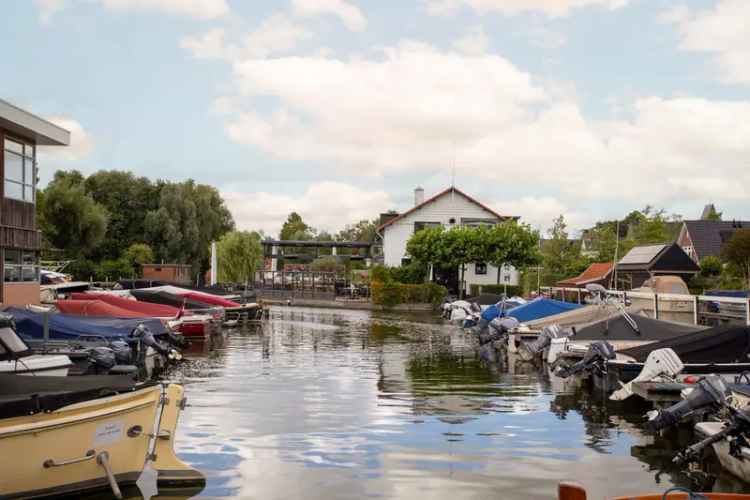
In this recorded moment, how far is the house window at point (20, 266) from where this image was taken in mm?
28609

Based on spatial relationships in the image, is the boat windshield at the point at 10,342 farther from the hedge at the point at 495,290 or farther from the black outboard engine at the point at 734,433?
the hedge at the point at 495,290

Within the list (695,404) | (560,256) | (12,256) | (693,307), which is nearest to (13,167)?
(12,256)

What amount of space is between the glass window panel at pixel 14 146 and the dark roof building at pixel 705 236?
61094 mm

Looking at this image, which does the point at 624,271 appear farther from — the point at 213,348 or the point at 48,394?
the point at 48,394

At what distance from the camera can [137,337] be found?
2173 centimetres

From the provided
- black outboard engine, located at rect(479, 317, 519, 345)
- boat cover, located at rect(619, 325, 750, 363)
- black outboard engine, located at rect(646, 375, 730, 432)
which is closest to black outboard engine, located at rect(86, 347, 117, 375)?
black outboard engine, located at rect(646, 375, 730, 432)

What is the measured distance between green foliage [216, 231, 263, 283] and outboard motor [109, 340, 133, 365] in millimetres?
49728

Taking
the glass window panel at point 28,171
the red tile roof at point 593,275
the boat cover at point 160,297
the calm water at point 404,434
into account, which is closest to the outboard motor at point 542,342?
the calm water at point 404,434

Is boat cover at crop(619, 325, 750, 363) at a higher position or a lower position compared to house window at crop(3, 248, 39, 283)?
lower

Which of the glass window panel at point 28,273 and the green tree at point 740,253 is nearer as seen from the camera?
the glass window panel at point 28,273

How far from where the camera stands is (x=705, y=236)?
76312mm

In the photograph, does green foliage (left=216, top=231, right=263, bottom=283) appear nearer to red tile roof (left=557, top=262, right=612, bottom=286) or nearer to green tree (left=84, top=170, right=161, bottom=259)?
green tree (left=84, top=170, right=161, bottom=259)

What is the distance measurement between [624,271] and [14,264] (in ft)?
139

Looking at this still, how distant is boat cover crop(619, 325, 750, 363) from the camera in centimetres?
1731
